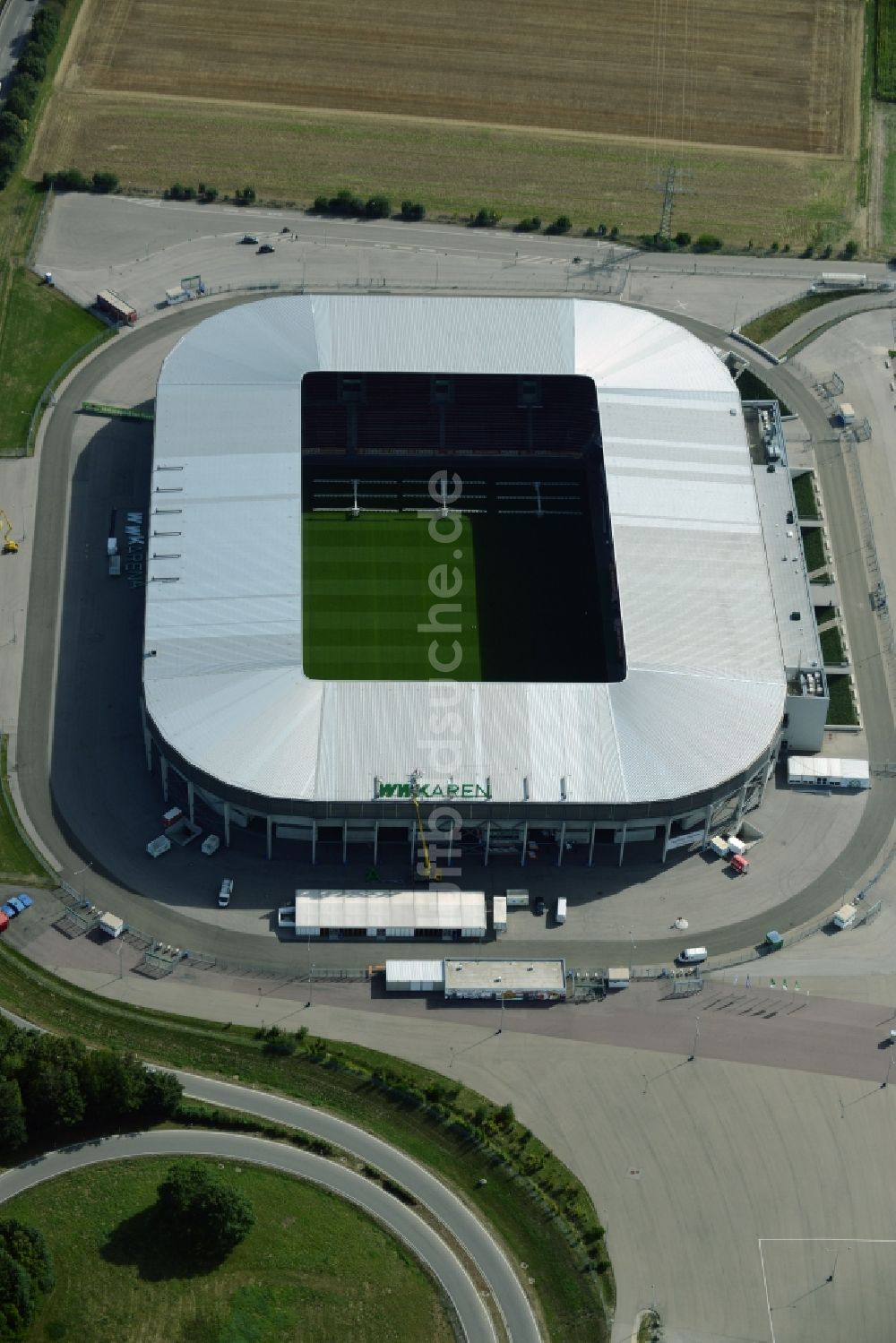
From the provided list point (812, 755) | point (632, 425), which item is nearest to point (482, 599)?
point (632, 425)

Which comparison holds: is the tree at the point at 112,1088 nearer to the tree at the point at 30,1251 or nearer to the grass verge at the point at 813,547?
the tree at the point at 30,1251

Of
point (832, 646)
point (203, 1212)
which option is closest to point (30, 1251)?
point (203, 1212)

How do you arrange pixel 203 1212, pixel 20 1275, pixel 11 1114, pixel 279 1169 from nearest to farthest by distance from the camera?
pixel 20 1275 < pixel 203 1212 < pixel 11 1114 < pixel 279 1169

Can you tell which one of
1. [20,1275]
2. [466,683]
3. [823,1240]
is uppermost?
[466,683]

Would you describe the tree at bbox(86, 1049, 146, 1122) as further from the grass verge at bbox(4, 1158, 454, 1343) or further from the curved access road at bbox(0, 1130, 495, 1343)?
the grass verge at bbox(4, 1158, 454, 1343)

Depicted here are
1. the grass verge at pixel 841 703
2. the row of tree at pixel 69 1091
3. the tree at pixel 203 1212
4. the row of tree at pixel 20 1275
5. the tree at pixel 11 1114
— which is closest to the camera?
the row of tree at pixel 20 1275

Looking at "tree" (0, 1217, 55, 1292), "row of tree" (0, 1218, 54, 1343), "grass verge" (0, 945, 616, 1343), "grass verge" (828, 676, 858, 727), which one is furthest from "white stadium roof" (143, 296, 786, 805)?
"row of tree" (0, 1218, 54, 1343)

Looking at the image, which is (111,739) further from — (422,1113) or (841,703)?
(841,703)

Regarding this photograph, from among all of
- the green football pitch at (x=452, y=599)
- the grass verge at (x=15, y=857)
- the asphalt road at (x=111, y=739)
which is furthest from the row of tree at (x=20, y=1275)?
the green football pitch at (x=452, y=599)
